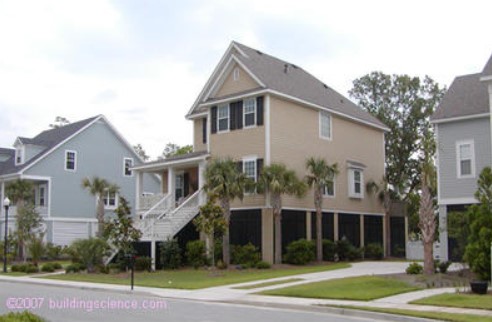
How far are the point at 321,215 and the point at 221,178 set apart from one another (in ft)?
22.9

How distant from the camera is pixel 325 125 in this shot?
3666 cm

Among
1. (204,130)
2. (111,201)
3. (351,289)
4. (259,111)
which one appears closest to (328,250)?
(259,111)

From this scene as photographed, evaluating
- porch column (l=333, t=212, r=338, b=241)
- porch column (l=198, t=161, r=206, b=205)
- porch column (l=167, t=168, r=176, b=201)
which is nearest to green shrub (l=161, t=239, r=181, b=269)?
porch column (l=198, t=161, r=206, b=205)

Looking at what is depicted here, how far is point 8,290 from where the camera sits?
74.6 feet

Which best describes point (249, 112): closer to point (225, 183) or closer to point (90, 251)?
point (225, 183)

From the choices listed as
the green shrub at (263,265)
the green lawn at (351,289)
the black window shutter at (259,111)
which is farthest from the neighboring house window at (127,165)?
the green lawn at (351,289)

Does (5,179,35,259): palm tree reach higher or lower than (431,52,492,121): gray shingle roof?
lower

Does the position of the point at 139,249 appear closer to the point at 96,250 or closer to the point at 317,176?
the point at 96,250

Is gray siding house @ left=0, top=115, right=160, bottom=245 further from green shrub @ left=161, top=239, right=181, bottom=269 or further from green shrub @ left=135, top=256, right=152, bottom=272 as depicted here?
green shrub @ left=161, top=239, right=181, bottom=269

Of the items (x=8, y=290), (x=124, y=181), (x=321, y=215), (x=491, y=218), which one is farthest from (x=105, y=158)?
(x=491, y=218)

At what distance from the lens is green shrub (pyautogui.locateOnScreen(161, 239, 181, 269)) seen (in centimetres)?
3166

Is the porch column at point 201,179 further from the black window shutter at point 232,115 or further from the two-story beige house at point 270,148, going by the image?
the black window shutter at point 232,115

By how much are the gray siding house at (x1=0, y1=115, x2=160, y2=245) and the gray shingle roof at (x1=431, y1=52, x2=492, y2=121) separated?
2769 centimetres

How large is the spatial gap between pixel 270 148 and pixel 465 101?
9.67 metres
